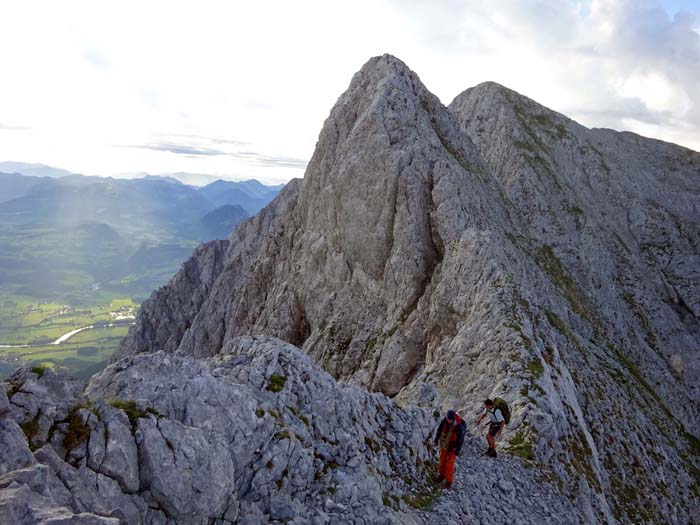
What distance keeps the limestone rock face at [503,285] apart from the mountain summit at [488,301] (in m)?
0.24

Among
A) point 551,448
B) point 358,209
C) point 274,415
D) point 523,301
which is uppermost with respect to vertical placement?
point 358,209

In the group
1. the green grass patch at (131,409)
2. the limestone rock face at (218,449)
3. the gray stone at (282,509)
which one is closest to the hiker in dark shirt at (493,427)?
the limestone rock face at (218,449)

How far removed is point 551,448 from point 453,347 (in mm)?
9905

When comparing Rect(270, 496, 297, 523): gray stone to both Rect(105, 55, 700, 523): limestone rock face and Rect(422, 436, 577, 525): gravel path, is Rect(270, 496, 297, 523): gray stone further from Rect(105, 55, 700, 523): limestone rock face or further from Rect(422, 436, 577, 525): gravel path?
Rect(422, 436, 577, 525): gravel path

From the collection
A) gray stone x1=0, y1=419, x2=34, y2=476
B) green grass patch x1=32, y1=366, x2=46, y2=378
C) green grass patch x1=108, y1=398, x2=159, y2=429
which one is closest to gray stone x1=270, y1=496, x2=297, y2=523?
green grass patch x1=108, y1=398, x2=159, y2=429

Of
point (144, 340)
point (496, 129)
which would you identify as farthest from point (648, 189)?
point (144, 340)

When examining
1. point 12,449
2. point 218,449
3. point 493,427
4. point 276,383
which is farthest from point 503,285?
point 12,449

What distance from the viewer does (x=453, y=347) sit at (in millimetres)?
31328

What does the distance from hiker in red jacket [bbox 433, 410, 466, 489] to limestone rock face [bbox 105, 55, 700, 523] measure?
5.95 meters

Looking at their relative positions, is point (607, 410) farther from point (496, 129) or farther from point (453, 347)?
point (496, 129)

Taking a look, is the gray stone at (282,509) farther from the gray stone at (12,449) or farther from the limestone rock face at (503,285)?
the gray stone at (12,449)

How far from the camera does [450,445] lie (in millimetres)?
17516

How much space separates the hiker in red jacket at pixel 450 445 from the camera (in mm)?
17359

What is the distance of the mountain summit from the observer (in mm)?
20188
